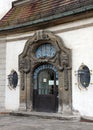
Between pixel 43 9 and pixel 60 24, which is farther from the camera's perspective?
pixel 43 9

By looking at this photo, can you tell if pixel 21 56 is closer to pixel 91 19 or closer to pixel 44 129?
pixel 91 19

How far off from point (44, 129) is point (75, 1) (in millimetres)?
6068

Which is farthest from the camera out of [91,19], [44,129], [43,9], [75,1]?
[43,9]

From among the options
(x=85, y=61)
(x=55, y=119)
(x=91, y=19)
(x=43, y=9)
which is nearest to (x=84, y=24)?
(x=91, y=19)

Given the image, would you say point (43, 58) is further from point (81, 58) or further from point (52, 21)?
point (81, 58)

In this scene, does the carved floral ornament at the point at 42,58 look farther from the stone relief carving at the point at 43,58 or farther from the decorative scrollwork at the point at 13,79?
the decorative scrollwork at the point at 13,79

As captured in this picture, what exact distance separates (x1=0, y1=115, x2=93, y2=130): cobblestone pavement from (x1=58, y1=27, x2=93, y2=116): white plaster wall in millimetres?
932

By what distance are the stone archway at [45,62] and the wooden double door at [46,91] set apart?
29 centimetres

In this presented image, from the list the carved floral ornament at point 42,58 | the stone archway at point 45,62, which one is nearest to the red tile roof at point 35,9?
the carved floral ornament at point 42,58

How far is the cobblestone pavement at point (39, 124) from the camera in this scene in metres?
13.1

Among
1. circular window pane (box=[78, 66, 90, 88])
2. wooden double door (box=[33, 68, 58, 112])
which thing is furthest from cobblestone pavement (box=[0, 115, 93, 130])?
circular window pane (box=[78, 66, 90, 88])

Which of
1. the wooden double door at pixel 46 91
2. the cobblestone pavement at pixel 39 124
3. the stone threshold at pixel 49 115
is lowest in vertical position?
the cobblestone pavement at pixel 39 124

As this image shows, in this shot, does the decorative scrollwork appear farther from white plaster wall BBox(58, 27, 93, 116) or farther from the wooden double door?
white plaster wall BBox(58, 27, 93, 116)

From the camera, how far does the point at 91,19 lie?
14.9 meters
